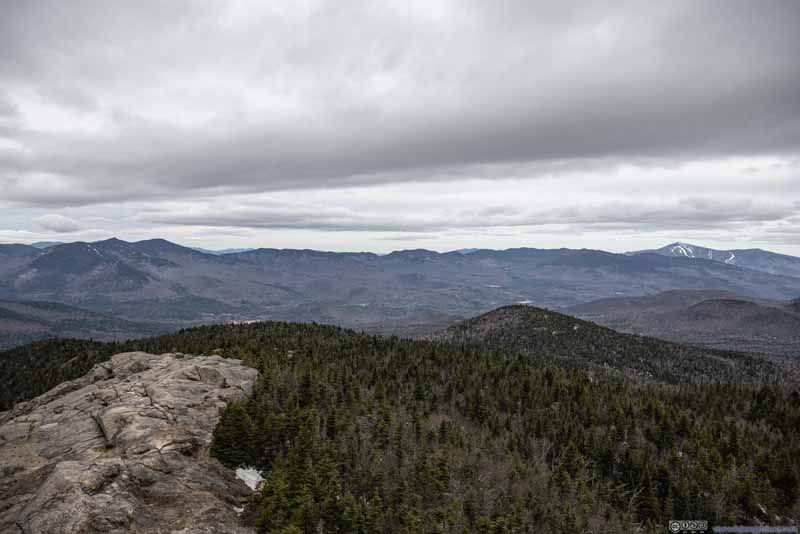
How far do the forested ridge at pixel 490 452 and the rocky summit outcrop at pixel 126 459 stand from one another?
117 inches

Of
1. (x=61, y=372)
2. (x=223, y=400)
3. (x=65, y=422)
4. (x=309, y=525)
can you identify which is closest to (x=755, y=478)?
(x=309, y=525)

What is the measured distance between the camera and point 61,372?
115312 millimetres

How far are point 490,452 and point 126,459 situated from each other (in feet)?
128

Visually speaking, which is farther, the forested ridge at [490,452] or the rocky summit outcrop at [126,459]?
the forested ridge at [490,452]

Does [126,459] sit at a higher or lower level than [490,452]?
higher

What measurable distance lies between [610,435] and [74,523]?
6215 cm

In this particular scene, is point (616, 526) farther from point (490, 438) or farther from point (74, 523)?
point (74, 523)

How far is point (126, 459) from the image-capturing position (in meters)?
32.0

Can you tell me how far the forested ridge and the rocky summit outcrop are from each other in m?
2.96

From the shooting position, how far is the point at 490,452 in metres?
53.6

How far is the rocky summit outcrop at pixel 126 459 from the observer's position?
84.0ft

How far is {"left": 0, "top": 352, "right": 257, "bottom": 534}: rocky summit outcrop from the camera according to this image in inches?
1008

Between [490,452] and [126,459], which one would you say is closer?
[126,459]

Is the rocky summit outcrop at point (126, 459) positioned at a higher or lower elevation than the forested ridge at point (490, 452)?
higher
